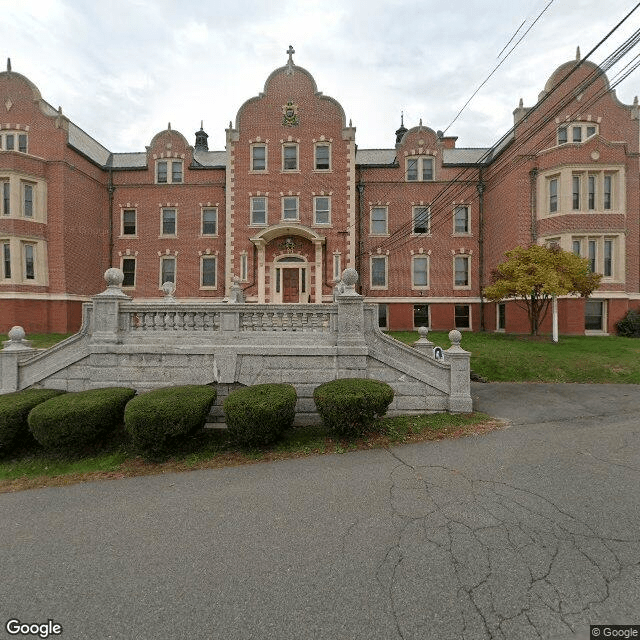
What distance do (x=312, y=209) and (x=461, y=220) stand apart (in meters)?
10.3

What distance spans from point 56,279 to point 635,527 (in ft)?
81.9

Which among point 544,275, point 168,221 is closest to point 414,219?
point 544,275

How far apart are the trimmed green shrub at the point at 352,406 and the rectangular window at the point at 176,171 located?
22.0m

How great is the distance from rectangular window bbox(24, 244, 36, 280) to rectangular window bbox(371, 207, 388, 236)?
67.7 ft

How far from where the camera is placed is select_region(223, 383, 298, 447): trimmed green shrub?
549 cm

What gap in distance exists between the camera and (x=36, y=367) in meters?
7.49


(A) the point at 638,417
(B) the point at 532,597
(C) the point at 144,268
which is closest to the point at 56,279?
(C) the point at 144,268

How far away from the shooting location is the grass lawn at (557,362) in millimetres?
9805

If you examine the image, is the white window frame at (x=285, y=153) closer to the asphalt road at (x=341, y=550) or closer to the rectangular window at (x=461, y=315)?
the rectangular window at (x=461, y=315)

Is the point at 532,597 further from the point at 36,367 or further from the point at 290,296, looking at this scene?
the point at 290,296

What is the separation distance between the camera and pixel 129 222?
2245 cm

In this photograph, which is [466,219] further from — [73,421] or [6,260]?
[6,260]

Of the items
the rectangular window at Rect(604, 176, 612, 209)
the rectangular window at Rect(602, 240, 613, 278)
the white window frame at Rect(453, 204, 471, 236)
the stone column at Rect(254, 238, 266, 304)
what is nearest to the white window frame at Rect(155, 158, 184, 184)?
the stone column at Rect(254, 238, 266, 304)

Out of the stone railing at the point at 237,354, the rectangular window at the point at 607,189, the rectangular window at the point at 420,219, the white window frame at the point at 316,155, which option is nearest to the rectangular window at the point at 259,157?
the white window frame at the point at 316,155
